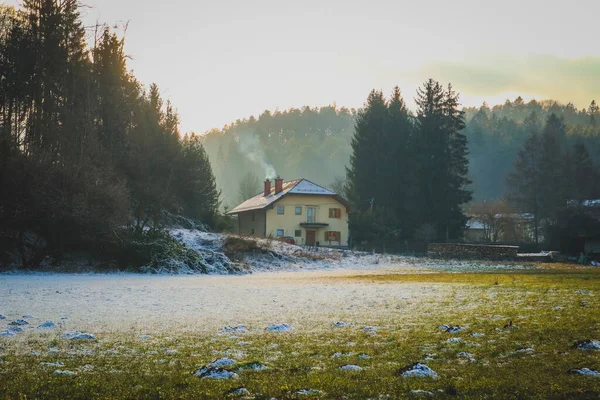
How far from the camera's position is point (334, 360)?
19.7ft

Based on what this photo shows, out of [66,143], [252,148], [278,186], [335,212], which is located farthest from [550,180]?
[252,148]

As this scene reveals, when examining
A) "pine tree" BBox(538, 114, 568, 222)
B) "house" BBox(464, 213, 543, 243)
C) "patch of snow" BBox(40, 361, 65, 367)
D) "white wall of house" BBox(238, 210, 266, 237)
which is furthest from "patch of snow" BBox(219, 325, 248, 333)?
"pine tree" BBox(538, 114, 568, 222)

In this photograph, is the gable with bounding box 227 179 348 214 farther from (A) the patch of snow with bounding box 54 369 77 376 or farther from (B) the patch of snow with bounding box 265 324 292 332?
(A) the patch of snow with bounding box 54 369 77 376

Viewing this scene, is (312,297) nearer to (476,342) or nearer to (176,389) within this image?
(476,342)

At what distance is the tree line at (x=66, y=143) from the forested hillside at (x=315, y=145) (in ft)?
258

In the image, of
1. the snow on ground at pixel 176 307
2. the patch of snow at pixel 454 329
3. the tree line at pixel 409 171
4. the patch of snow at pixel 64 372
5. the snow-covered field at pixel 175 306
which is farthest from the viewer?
the tree line at pixel 409 171

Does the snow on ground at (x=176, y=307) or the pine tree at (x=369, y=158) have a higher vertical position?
the pine tree at (x=369, y=158)

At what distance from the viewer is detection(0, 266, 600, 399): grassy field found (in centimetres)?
463

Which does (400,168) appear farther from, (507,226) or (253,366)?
(253,366)

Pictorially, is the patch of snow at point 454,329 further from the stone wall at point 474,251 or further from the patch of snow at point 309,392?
the stone wall at point 474,251

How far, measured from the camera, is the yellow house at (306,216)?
66062 millimetres

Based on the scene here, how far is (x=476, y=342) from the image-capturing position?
276 inches

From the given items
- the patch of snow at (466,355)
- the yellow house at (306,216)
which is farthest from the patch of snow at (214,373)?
the yellow house at (306,216)

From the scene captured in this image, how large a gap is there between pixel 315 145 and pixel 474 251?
10009 cm
